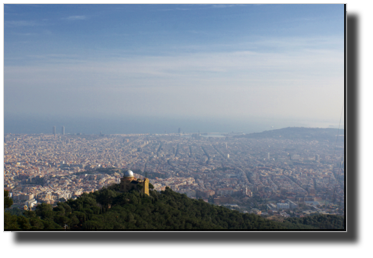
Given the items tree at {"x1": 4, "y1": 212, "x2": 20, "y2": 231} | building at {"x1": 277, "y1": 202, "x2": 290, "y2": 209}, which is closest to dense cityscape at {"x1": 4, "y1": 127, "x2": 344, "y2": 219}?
building at {"x1": 277, "y1": 202, "x2": 290, "y2": 209}

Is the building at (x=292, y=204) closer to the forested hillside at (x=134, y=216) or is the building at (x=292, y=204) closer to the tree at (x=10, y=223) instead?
the forested hillside at (x=134, y=216)

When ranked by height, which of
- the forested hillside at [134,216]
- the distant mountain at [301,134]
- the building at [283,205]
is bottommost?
the building at [283,205]

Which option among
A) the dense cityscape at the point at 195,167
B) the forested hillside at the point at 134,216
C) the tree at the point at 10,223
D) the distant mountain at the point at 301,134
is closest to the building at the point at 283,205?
the dense cityscape at the point at 195,167

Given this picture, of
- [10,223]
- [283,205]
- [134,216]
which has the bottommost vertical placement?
[283,205]

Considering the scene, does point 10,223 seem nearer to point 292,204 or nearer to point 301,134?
Answer: point 292,204

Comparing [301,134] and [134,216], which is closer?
[134,216]

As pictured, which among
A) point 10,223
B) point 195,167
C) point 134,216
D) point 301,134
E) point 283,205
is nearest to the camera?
point 10,223

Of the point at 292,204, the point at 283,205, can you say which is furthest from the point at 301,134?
the point at 283,205

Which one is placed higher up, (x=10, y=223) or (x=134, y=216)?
(x=10, y=223)
